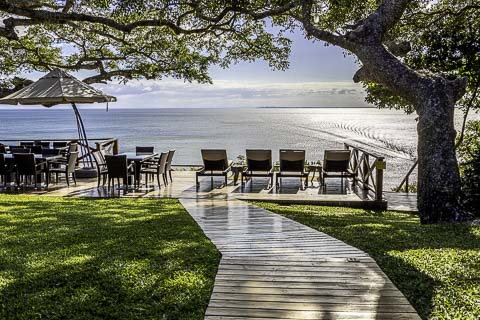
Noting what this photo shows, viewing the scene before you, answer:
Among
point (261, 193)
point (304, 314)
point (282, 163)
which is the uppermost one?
point (282, 163)

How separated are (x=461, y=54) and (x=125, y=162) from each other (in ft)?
24.1

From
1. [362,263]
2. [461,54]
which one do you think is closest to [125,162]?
[362,263]

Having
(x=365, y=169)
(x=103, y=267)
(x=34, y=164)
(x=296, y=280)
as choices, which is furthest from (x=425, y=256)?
(x=34, y=164)

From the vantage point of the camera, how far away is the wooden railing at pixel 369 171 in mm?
8164

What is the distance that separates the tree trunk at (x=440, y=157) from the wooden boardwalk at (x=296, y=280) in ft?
7.22

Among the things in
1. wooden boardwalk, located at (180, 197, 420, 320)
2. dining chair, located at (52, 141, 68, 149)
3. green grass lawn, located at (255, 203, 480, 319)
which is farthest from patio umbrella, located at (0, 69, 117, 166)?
wooden boardwalk, located at (180, 197, 420, 320)

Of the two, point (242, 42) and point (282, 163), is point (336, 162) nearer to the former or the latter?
point (282, 163)

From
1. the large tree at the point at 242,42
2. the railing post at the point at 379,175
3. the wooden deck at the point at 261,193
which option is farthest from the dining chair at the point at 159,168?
→ the railing post at the point at 379,175

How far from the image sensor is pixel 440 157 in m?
6.41

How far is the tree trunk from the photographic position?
21.0 feet

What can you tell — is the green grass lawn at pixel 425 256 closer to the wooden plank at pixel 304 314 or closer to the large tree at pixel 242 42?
the wooden plank at pixel 304 314

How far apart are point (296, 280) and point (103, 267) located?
1691 millimetres

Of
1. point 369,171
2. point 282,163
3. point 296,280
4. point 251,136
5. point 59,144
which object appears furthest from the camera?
point 251,136

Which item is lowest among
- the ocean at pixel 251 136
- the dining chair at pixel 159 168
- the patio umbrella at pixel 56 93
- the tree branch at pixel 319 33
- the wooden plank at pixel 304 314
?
the ocean at pixel 251 136
